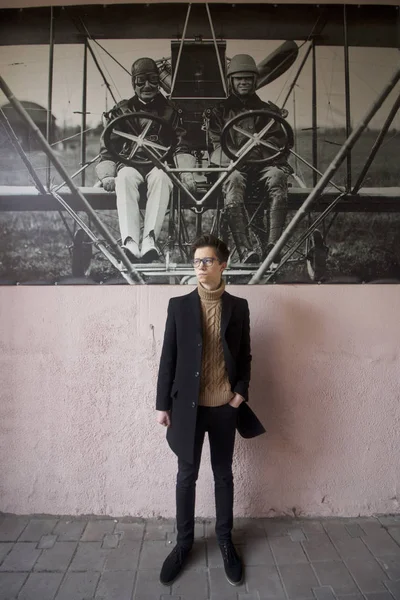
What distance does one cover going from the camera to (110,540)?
2.23 m

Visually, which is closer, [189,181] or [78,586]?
[78,586]

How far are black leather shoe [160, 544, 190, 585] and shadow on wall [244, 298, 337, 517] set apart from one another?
23.5 inches

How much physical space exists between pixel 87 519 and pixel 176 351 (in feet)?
4.43

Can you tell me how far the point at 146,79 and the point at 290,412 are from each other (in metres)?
2.34

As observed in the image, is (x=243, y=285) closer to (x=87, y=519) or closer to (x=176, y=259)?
(x=176, y=259)

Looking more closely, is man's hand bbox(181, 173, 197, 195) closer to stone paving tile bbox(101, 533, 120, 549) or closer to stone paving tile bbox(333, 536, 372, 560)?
stone paving tile bbox(101, 533, 120, 549)

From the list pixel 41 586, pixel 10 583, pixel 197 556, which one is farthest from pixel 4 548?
pixel 197 556

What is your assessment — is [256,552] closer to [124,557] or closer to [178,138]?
[124,557]

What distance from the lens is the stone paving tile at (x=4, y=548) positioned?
211 cm

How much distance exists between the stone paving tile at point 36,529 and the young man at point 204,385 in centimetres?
83

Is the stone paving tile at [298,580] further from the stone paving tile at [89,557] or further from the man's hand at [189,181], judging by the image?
the man's hand at [189,181]

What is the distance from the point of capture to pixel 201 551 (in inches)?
84.1

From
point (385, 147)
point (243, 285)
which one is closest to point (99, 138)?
point (243, 285)

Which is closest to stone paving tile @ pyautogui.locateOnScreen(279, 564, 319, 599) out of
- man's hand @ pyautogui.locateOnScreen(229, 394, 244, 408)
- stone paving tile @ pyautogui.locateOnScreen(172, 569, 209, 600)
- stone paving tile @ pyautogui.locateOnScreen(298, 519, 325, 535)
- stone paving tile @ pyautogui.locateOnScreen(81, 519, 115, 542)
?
stone paving tile @ pyautogui.locateOnScreen(298, 519, 325, 535)
